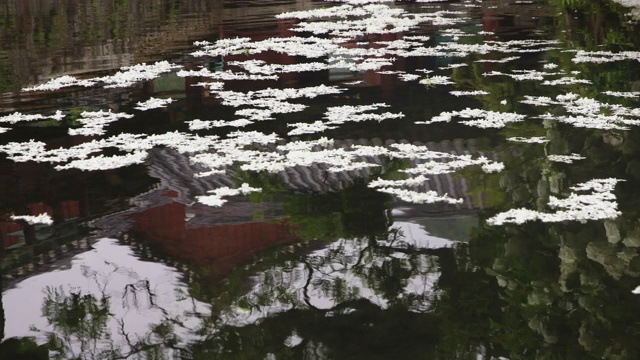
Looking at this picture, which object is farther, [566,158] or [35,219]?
[566,158]

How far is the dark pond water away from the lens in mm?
4012

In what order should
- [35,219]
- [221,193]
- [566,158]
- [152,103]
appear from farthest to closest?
[152,103] < [566,158] < [221,193] < [35,219]

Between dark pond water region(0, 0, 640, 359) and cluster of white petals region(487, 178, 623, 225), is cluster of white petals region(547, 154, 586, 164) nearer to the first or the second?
dark pond water region(0, 0, 640, 359)

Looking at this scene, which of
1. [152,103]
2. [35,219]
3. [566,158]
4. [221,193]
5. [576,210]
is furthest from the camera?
[152,103]

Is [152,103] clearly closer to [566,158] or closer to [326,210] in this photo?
[326,210]

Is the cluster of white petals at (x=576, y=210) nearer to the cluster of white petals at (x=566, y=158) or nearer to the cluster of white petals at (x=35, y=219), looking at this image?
the cluster of white petals at (x=566, y=158)

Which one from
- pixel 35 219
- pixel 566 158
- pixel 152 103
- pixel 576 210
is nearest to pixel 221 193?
pixel 35 219

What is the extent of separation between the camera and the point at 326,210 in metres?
5.83

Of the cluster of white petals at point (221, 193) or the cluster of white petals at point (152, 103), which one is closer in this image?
the cluster of white petals at point (221, 193)

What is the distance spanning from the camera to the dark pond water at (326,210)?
4012mm

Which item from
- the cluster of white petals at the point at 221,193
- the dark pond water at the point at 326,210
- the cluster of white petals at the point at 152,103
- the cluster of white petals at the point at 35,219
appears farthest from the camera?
the cluster of white petals at the point at 152,103

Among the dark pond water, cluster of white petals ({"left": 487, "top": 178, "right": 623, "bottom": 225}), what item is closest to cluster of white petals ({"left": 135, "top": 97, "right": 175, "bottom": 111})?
the dark pond water

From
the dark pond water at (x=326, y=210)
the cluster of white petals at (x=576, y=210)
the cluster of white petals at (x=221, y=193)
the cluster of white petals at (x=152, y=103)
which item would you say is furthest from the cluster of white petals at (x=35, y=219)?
the cluster of white petals at (x=152, y=103)

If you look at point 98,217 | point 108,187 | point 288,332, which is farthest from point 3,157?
point 288,332
